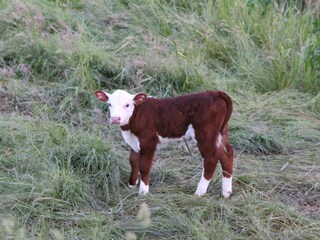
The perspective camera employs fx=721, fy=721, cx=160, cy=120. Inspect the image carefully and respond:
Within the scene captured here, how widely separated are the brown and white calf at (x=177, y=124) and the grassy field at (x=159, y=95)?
0.70ft

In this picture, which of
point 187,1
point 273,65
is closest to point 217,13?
point 187,1

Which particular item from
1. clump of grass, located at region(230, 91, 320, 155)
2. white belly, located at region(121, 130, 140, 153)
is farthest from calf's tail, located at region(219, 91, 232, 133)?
clump of grass, located at region(230, 91, 320, 155)

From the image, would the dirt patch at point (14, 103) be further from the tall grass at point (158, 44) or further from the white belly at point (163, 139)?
the white belly at point (163, 139)

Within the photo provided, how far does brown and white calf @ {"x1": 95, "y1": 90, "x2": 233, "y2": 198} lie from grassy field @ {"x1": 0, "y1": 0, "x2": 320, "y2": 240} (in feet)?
Answer: 0.70

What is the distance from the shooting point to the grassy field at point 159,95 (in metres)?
4.53

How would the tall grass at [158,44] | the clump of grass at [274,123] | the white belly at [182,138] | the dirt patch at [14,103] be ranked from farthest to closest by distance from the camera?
the tall grass at [158,44], the dirt patch at [14,103], the clump of grass at [274,123], the white belly at [182,138]

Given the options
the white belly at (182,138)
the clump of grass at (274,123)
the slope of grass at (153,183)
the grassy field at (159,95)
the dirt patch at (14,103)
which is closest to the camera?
the slope of grass at (153,183)

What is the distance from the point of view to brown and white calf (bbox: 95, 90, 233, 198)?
4.73m

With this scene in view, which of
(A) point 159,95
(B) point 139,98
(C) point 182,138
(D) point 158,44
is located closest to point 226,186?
(C) point 182,138

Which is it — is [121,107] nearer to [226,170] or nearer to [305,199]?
[226,170]

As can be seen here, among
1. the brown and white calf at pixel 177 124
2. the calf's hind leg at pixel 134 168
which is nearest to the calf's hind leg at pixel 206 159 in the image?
the brown and white calf at pixel 177 124

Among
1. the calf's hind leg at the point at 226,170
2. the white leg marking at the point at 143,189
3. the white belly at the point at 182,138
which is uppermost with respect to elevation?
the white belly at the point at 182,138

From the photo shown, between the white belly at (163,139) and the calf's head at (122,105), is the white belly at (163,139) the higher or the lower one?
the lower one

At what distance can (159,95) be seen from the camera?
6801 mm
